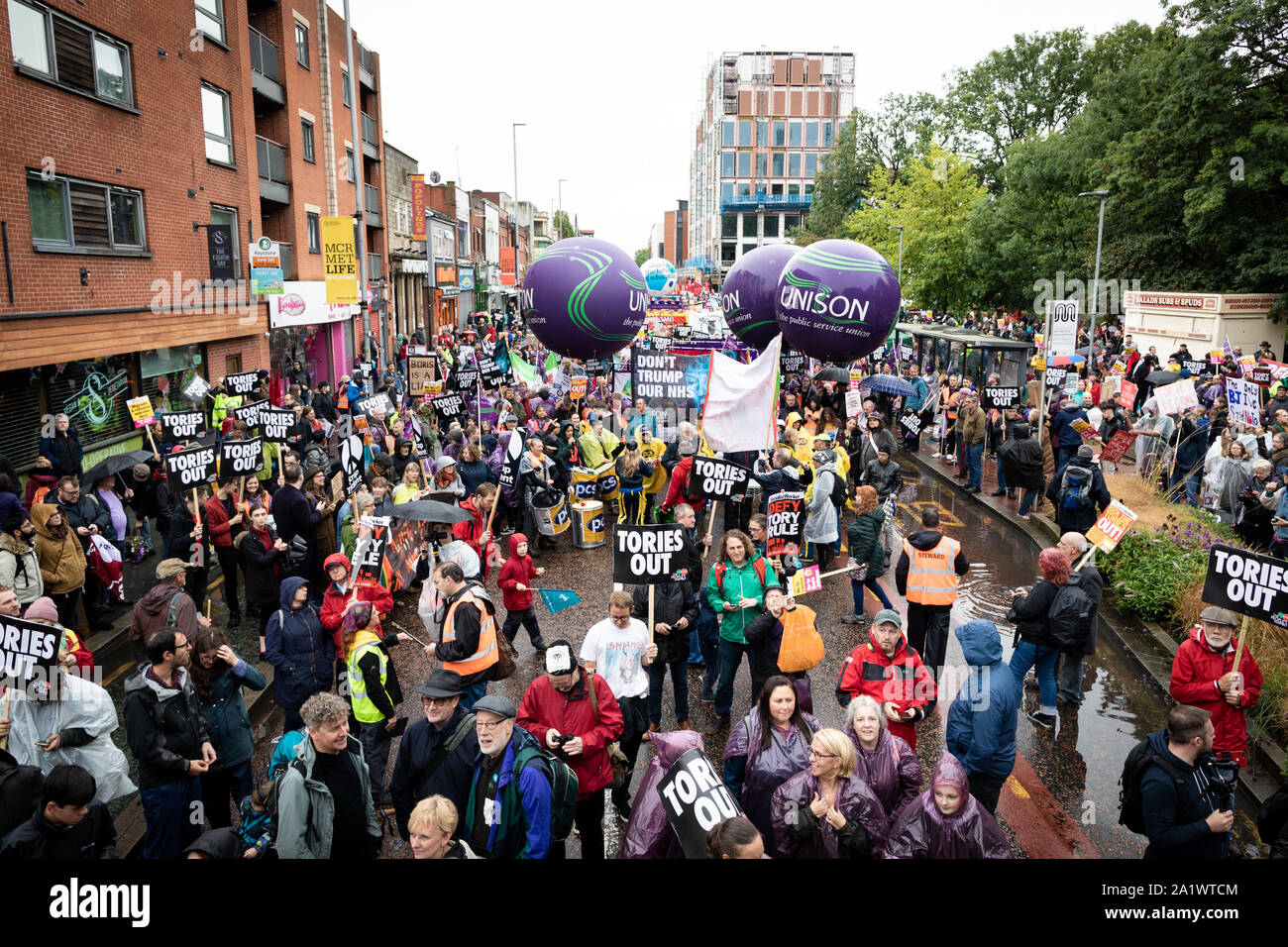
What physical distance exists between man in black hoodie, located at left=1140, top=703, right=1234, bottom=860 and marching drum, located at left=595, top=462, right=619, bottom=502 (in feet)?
30.8

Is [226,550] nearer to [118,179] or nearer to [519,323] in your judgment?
[118,179]

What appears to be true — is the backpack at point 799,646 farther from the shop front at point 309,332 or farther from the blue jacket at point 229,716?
the shop front at point 309,332

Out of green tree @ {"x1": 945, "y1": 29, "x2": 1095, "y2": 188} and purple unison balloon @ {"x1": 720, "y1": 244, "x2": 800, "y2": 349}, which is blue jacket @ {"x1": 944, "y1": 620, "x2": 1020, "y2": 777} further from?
green tree @ {"x1": 945, "y1": 29, "x2": 1095, "y2": 188}

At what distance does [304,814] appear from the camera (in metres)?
4.54

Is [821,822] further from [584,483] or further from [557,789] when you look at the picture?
[584,483]

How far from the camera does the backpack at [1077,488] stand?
10.7m

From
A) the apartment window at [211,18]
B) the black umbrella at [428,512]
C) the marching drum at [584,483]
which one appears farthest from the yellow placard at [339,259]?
the black umbrella at [428,512]

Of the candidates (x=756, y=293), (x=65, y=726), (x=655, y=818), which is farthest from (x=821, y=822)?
(x=756, y=293)

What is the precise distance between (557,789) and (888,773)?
183 cm

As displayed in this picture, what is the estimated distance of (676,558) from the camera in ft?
23.9

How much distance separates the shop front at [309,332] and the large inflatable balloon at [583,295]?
10.0 m

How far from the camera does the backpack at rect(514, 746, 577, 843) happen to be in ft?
14.8
